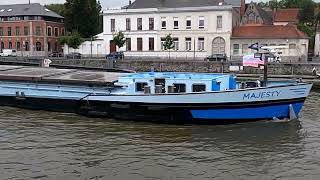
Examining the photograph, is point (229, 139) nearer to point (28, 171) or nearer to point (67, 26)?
point (28, 171)

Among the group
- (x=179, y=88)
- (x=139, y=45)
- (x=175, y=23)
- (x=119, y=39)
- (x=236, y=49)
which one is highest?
(x=175, y=23)

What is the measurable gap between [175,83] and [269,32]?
135 ft

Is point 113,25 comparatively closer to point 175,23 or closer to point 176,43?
point 175,23

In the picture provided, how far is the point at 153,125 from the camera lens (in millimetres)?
21172

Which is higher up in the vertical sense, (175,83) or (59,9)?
(59,9)

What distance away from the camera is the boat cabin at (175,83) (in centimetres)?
2150

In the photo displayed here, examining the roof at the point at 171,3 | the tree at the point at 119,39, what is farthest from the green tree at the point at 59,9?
the tree at the point at 119,39

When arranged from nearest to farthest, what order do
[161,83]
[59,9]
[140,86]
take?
1. [161,83]
2. [140,86]
3. [59,9]

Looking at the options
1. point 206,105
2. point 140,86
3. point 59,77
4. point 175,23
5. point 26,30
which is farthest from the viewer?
point 26,30

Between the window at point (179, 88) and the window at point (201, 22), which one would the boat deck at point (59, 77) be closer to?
the window at point (179, 88)

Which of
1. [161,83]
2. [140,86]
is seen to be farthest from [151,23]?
[161,83]

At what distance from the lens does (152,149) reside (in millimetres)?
17266

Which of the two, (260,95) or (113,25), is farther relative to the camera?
(113,25)

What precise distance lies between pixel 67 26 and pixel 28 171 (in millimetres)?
69179
